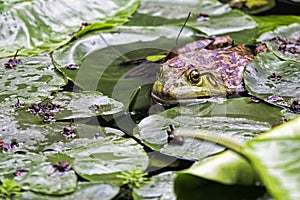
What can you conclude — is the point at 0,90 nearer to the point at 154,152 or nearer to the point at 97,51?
the point at 97,51

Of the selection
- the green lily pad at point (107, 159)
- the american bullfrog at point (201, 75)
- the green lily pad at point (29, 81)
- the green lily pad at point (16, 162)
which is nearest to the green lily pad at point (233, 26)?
the american bullfrog at point (201, 75)

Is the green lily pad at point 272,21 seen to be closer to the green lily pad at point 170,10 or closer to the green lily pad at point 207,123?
the green lily pad at point 170,10

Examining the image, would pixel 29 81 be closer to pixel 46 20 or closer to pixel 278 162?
pixel 46 20

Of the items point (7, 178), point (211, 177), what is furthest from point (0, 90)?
point (211, 177)

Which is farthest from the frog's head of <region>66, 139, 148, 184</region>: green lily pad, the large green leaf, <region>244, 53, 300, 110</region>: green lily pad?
the large green leaf

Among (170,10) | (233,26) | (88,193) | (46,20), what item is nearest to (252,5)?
(233,26)

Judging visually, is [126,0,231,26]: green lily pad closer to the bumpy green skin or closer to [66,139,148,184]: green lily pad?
the bumpy green skin

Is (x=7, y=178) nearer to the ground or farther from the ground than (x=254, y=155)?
nearer to the ground
